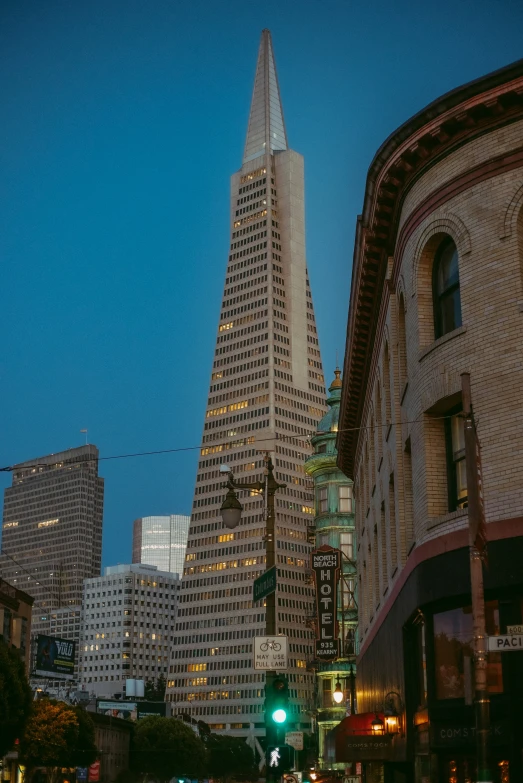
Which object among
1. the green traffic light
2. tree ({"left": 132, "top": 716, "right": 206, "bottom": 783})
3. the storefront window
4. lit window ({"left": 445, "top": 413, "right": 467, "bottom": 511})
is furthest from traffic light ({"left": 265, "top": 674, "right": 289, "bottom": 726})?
tree ({"left": 132, "top": 716, "right": 206, "bottom": 783})

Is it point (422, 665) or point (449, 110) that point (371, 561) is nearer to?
point (422, 665)

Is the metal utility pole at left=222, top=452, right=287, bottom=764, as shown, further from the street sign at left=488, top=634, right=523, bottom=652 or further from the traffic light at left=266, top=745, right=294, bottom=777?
the street sign at left=488, top=634, right=523, bottom=652

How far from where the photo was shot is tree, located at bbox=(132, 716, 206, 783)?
10625cm

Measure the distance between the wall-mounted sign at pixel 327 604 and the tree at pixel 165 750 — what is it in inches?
2331

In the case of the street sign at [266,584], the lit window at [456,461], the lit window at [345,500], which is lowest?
the street sign at [266,584]

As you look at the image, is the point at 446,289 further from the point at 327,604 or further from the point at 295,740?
the point at 327,604

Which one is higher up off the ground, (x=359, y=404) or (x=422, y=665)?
(x=359, y=404)

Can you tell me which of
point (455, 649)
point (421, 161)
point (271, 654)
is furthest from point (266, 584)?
point (421, 161)

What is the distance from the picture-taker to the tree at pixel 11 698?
45469 mm

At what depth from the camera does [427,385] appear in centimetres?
2238

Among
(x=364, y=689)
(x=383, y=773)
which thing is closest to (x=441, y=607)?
(x=383, y=773)

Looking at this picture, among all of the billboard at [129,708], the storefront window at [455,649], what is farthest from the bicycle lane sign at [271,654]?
the billboard at [129,708]

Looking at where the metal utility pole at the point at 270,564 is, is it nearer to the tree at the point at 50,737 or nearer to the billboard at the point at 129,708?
the tree at the point at 50,737

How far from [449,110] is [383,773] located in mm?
23613
